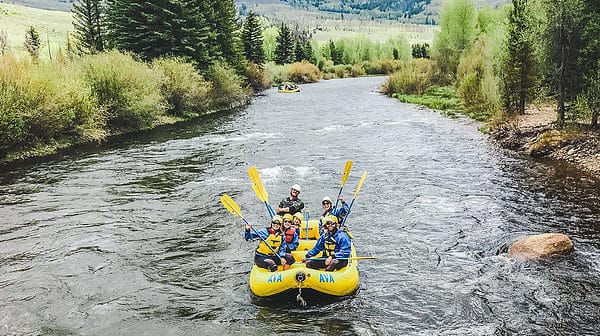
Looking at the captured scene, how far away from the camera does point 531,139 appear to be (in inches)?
837

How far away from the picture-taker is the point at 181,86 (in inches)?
1248

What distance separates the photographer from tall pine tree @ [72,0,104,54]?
38.1m

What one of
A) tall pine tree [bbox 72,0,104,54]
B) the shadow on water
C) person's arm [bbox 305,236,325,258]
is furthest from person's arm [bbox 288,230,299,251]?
tall pine tree [bbox 72,0,104,54]

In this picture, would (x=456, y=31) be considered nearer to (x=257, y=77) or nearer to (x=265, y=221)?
(x=257, y=77)

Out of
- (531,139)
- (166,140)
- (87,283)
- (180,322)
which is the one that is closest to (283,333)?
(180,322)

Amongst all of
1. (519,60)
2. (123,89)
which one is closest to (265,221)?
(123,89)

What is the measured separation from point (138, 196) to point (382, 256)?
8.37m

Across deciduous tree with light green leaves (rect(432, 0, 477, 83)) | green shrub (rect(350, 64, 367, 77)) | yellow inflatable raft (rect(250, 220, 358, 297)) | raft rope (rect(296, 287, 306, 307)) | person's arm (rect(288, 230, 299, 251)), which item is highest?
deciduous tree with light green leaves (rect(432, 0, 477, 83))

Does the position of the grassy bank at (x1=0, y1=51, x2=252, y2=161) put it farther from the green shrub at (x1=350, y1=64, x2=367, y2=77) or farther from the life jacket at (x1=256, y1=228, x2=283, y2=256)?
the green shrub at (x1=350, y1=64, x2=367, y2=77)

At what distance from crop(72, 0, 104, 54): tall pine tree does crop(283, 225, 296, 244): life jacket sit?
32178 millimetres

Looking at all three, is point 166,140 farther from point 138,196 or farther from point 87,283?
point 87,283

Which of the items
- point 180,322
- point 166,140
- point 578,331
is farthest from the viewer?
point 166,140

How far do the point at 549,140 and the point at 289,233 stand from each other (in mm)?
13745

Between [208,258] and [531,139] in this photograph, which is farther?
[531,139]
